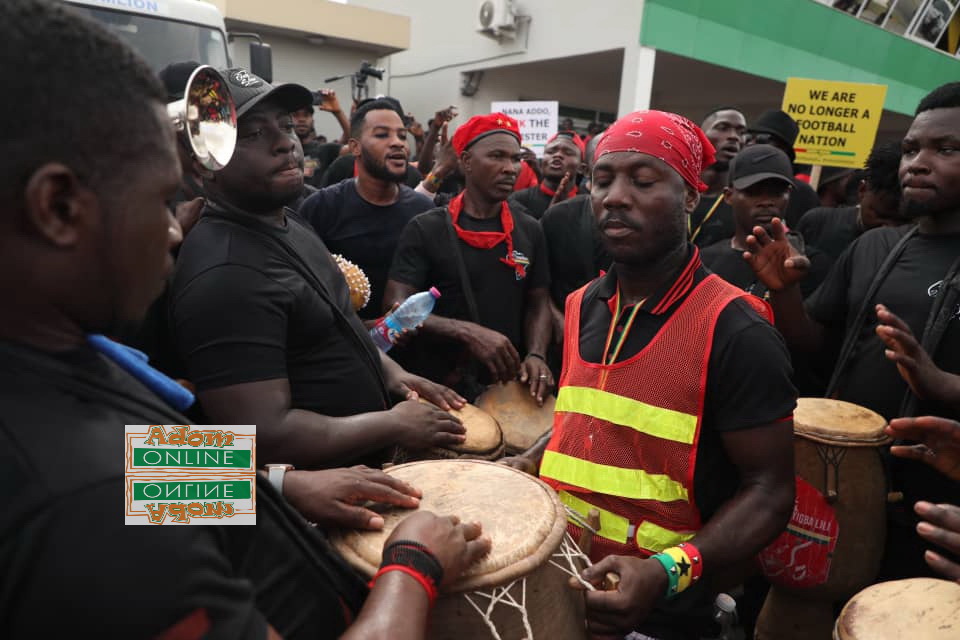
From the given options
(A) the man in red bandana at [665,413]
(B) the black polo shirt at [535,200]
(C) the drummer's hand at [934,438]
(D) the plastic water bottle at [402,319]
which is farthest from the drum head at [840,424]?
(B) the black polo shirt at [535,200]

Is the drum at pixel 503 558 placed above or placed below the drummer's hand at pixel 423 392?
above

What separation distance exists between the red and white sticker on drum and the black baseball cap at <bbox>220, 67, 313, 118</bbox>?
7.84 ft

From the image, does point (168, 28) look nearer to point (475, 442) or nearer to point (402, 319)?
point (402, 319)

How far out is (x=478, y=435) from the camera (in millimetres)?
2590

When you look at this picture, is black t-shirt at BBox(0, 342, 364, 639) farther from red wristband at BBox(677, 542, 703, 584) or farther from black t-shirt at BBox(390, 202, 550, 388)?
black t-shirt at BBox(390, 202, 550, 388)

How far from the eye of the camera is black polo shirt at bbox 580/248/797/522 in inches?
67.2

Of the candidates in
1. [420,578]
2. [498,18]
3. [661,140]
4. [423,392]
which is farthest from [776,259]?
[498,18]

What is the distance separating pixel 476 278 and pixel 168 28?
3745 millimetres

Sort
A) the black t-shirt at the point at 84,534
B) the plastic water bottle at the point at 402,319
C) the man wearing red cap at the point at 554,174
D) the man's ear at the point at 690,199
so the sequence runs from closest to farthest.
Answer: the black t-shirt at the point at 84,534 → the man's ear at the point at 690,199 → the plastic water bottle at the point at 402,319 → the man wearing red cap at the point at 554,174

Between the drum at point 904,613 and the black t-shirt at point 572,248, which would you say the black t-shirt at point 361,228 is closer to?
the black t-shirt at point 572,248

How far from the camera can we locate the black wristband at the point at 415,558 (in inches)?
46.0

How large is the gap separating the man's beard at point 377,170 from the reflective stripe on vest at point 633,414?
2.64m

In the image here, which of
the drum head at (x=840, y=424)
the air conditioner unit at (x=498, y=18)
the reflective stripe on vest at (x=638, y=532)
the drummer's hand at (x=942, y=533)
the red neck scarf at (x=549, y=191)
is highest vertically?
the air conditioner unit at (x=498, y=18)

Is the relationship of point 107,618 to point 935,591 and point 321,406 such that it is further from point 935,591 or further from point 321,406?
point 935,591
